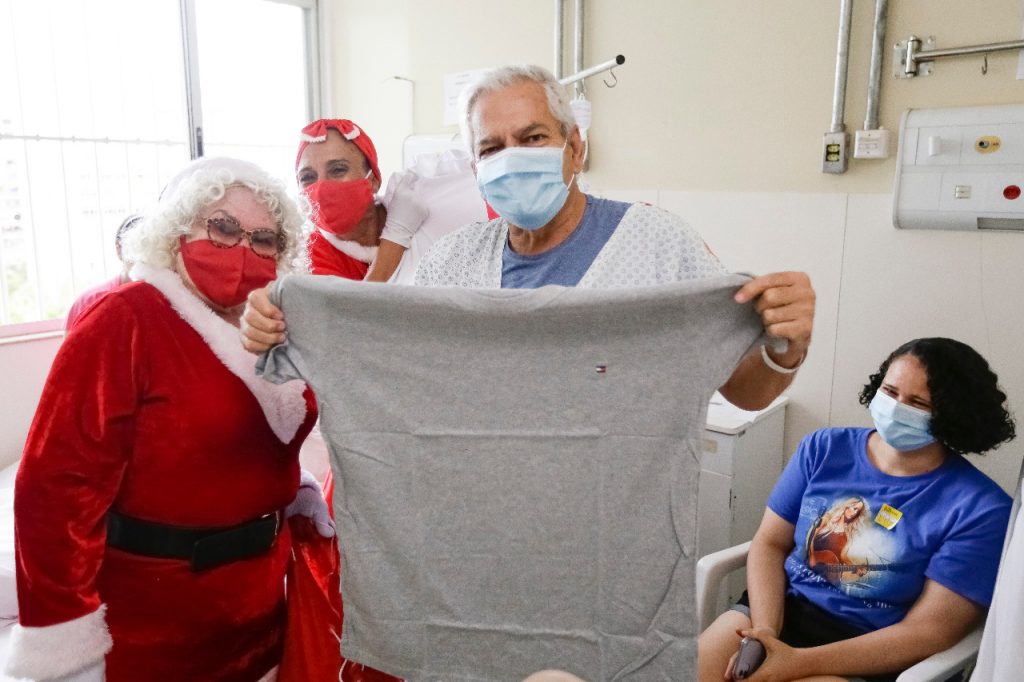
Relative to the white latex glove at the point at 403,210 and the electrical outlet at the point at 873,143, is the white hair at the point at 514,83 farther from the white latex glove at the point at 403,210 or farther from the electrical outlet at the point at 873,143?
the electrical outlet at the point at 873,143

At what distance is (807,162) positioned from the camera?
7.75 ft

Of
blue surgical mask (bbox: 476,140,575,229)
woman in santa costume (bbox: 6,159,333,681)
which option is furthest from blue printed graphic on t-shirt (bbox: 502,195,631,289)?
woman in santa costume (bbox: 6,159,333,681)

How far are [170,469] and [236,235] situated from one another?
423 mm

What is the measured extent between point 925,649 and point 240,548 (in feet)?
4.43

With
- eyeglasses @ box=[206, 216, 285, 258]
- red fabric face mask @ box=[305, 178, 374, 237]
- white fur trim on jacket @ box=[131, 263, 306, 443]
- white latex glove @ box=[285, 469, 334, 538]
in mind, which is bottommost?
white latex glove @ box=[285, 469, 334, 538]

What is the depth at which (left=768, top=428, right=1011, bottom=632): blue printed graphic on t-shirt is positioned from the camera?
1.48 meters

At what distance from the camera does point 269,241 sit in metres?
1.36

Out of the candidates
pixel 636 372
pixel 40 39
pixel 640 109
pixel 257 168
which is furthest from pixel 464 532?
pixel 40 39

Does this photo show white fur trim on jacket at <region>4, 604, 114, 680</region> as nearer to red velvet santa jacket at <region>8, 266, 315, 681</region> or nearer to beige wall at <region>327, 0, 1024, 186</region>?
red velvet santa jacket at <region>8, 266, 315, 681</region>

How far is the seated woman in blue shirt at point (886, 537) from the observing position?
1.48 meters

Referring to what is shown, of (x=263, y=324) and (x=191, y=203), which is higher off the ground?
(x=191, y=203)

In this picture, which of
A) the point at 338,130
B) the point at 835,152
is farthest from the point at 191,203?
the point at 835,152

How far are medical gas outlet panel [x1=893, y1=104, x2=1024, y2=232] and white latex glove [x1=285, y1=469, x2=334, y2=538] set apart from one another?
1.82 meters

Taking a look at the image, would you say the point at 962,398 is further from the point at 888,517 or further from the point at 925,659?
the point at 925,659
